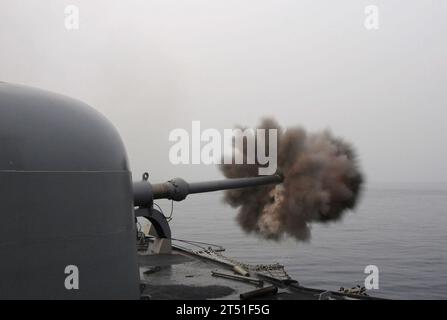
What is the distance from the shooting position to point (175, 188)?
34.1 feet

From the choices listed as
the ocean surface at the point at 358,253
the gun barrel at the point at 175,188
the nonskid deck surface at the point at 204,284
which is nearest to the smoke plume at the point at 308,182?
the ocean surface at the point at 358,253

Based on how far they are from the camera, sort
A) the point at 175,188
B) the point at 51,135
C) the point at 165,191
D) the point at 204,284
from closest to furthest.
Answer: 1. the point at 51,135
2. the point at 204,284
3. the point at 165,191
4. the point at 175,188

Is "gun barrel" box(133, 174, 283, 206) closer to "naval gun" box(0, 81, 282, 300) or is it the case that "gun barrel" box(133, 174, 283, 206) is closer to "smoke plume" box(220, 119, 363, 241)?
"smoke plume" box(220, 119, 363, 241)

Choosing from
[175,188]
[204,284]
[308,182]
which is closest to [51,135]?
[204,284]

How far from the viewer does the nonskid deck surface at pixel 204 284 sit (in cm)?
805

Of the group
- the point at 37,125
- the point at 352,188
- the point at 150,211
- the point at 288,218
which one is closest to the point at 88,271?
the point at 37,125

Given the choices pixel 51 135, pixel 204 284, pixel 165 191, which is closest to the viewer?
pixel 51 135

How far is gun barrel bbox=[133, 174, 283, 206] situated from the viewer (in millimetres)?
8938

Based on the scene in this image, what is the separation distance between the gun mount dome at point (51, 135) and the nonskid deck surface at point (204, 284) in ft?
9.97

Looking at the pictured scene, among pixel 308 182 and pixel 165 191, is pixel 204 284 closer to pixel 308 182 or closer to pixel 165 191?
pixel 165 191

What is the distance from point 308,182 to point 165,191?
4382mm

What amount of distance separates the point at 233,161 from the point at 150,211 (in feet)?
11.6

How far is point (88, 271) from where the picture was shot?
4.66m

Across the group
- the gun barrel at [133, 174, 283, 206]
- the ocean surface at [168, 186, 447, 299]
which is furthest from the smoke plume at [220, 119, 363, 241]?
the gun barrel at [133, 174, 283, 206]
